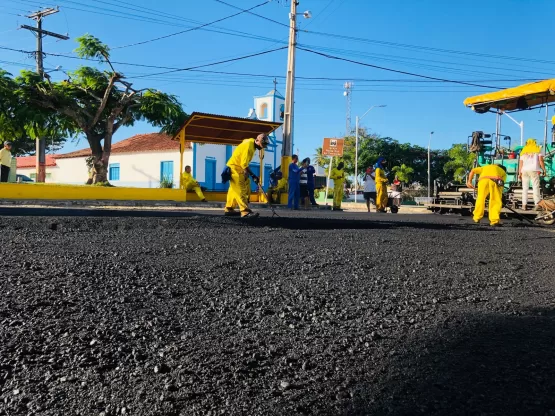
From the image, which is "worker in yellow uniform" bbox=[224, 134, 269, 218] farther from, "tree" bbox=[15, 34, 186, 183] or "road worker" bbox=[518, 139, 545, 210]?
"tree" bbox=[15, 34, 186, 183]

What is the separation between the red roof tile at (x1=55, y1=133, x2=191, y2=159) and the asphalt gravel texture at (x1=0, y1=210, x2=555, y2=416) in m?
29.4

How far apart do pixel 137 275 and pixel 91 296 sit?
615 millimetres

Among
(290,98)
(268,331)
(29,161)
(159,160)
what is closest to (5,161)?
(290,98)

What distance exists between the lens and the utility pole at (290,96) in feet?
63.8

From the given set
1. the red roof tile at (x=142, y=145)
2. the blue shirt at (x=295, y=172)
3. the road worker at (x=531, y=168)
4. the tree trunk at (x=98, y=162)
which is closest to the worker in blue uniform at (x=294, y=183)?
the blue shirt at (x=295, y=172)

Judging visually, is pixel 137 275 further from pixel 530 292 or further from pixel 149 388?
pixel 530 292

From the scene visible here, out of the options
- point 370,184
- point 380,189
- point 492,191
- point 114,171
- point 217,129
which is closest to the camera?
point 492,191

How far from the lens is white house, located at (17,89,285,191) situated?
33000 millimetres

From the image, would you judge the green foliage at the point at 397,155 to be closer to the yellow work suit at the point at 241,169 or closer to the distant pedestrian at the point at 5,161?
the distant pedestrian at the point at 5,161

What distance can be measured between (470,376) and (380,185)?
1289cm

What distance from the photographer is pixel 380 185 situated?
48.3 feet

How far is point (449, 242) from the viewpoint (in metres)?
6.44

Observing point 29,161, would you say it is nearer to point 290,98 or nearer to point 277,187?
point 290,98

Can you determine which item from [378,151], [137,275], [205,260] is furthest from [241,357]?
[378,151]
